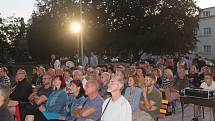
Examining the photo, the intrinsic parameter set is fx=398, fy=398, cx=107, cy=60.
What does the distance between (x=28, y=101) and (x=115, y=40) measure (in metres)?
32.1

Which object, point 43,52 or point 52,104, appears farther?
point 43,52

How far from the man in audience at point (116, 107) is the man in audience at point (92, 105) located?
91cm

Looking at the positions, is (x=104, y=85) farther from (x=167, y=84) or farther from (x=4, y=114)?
(x=4, y=114)

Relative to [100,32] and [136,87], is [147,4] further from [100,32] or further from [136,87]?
[136,87]

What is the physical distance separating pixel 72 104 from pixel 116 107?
2292 mm

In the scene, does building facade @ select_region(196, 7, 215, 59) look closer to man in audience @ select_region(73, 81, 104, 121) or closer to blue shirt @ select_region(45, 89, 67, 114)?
blue shirt @ select_region(45, 89, 67, 114)

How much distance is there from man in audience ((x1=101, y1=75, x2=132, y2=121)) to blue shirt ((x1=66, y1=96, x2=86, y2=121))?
1524mm

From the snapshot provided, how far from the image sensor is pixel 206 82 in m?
10.8

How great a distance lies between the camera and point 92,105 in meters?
6.96

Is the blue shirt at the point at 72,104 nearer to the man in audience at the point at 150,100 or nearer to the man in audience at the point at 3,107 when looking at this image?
the man in audience at the point at 150,100

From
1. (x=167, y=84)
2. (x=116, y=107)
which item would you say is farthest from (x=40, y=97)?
(x=167, y=84)

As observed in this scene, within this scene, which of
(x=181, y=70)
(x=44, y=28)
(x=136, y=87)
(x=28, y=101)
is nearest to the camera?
(x=136, y=87)

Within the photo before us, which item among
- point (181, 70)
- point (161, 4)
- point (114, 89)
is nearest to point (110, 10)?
point (161, 4)

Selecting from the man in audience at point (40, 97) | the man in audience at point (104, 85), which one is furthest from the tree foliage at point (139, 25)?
the man in audience at point (40, 97)
